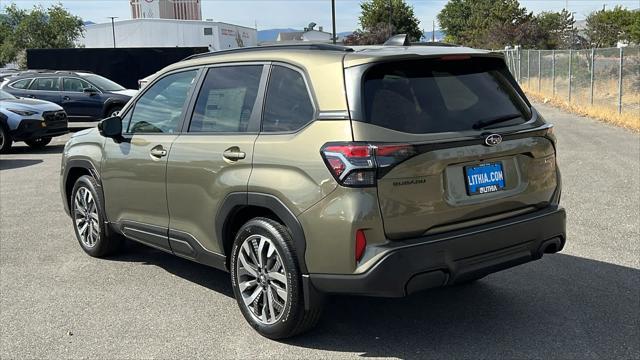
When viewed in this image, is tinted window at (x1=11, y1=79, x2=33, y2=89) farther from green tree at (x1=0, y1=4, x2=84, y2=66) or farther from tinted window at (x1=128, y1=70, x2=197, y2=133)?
green tree at (x1=0, y1=4, x2=84, y2=66)

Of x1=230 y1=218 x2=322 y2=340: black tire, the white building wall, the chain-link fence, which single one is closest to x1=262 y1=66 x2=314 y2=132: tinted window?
x1=230 y1=218 x2=322 y2=340: black tire

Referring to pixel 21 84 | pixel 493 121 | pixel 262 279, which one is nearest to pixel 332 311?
pixel 262 279

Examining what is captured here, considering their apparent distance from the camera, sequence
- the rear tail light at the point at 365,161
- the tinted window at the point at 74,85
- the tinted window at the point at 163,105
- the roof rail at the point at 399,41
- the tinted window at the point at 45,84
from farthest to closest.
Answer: the tinted window at the point at 45,84
the tinted window at the point at 74,85
the tinted window at the point at 163,105
the roof rail at the point at 399,41
the rear tail light at the point at 365,161

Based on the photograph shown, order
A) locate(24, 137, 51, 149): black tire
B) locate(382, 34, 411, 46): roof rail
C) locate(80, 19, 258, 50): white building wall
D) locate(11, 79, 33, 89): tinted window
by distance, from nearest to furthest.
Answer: locate(382, 34, 411, 46): roof rail
locate(24, 137, 51, 149): black tire
locate(11, 79, 33, 89): tinted window
locate(80, 19, 258, 50): white building wall

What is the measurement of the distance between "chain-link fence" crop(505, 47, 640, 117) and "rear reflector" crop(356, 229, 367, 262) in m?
14.7

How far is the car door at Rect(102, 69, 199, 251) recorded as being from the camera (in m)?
4.87

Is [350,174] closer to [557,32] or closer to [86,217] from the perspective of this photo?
[86,217]

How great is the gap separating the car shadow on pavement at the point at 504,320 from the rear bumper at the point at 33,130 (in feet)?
38.0

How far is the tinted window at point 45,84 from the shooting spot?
1859cm

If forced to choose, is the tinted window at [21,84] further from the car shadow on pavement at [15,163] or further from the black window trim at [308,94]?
the black window trim at [308,94]

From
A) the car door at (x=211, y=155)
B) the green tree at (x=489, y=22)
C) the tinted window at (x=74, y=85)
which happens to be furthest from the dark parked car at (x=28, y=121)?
the green tree at (x=489, y=22)

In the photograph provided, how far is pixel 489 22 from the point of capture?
65.2 meters

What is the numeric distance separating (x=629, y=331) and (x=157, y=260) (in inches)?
156

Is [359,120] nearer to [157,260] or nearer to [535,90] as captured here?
[157,260]
